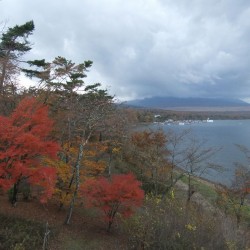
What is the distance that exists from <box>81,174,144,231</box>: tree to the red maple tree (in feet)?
8.02

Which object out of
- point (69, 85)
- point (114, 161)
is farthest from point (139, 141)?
point (69, 85)

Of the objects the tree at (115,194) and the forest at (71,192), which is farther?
the tree at (115,194)

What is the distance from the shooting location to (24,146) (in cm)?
1535

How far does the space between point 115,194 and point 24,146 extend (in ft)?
18.1

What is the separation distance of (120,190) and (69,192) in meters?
4.87

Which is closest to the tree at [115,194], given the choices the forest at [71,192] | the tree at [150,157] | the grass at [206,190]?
the forest at [71,192]

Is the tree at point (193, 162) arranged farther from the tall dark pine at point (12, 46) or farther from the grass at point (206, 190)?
the tall dark pine at point (12, 46)

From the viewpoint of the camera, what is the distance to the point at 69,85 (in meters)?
29.6

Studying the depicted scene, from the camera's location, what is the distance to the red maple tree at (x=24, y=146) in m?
14.9

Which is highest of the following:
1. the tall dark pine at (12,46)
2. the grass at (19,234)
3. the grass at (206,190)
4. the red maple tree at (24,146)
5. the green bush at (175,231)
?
the tall dark pine at (12,46)

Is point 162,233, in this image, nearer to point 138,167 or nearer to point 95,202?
point 95,202

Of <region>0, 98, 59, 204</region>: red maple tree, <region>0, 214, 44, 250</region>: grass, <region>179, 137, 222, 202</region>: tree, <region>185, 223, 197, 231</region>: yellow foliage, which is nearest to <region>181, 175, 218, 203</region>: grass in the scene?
<region>179, 137, 222, 202</region>: tree

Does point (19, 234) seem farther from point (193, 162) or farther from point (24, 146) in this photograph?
point (193, 162)

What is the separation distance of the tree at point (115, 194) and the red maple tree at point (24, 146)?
8.02 ft
